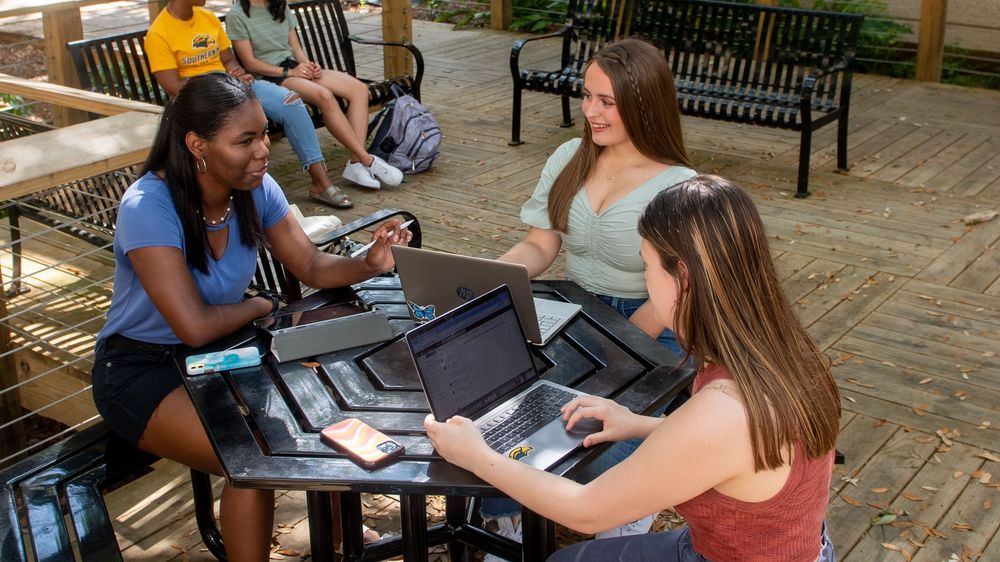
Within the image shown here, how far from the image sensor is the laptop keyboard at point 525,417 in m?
2.20

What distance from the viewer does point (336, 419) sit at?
7.46 ft

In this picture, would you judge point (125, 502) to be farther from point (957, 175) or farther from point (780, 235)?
point (957, 175)

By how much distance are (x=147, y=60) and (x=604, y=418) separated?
176 inches

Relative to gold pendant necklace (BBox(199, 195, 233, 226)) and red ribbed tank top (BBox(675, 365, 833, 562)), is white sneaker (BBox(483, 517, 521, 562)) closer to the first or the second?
red ribbed tank top (BBox(675, 365, 833, 562))

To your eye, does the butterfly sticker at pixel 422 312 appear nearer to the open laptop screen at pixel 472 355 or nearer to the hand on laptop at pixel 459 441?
the open laptop screen at pixel 472 355

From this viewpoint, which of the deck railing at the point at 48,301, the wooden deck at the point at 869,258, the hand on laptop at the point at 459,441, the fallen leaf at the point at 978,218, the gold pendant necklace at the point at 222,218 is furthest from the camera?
the fallen leaf at the point at 978,218

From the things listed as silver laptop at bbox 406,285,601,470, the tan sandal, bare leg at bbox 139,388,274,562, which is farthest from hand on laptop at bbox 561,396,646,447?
the tan sandal

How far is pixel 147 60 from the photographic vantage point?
5.83 metres

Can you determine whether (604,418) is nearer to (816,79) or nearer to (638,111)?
(638,111)

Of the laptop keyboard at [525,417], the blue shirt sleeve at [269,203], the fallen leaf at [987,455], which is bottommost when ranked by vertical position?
the fallen leaf at [987,455]

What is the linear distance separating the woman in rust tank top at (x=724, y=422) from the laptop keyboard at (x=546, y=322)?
669mm

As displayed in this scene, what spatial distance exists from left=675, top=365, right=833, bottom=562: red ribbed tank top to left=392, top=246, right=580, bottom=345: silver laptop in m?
0.65

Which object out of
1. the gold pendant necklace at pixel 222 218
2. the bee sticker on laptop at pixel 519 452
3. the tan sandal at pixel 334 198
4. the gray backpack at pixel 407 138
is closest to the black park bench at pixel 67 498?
the gold pendant necklace at pixel 222 218

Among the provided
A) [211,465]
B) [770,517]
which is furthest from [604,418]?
[211,465]
